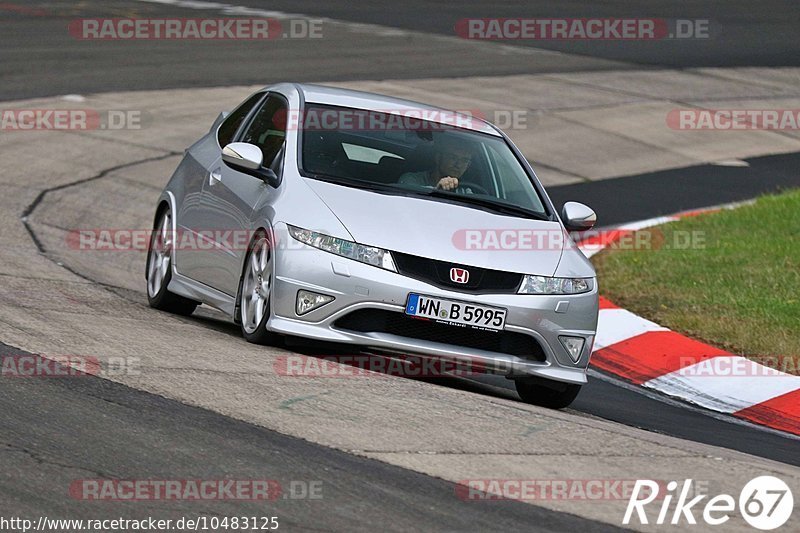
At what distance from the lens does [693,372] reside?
10.1 m

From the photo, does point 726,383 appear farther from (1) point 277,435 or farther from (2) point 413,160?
(1) point 277,435

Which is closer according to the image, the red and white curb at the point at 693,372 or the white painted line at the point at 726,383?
the red and white curb at the point at 693,372

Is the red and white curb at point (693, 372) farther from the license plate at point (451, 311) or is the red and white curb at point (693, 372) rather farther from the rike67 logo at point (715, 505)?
the rike67 logo at point (715, 505)

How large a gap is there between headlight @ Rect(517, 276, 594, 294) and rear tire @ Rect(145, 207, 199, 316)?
2.75 m

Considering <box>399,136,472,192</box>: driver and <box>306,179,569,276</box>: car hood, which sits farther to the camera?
<box>399,136,472,192</box>: driver

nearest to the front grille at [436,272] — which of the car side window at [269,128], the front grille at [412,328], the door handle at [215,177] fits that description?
the front grille at [412,328]

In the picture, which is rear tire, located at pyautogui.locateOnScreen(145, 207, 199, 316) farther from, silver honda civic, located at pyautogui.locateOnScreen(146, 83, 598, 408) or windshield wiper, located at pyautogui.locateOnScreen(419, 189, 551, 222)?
windshield wiper, located at pyautogui.locateOnScreen(419, 189, 551, 222)

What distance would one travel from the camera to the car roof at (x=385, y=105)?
31.2 ft

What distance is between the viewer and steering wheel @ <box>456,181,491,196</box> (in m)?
8.99

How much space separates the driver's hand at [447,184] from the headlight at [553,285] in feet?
3.28

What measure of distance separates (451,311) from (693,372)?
2.76m

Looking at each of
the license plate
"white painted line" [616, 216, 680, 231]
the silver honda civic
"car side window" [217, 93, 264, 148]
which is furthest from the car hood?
"white painted line" [616, 216, 680, 231]

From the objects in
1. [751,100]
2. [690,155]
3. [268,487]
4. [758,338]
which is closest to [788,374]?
[758,338]

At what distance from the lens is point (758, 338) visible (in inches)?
412
